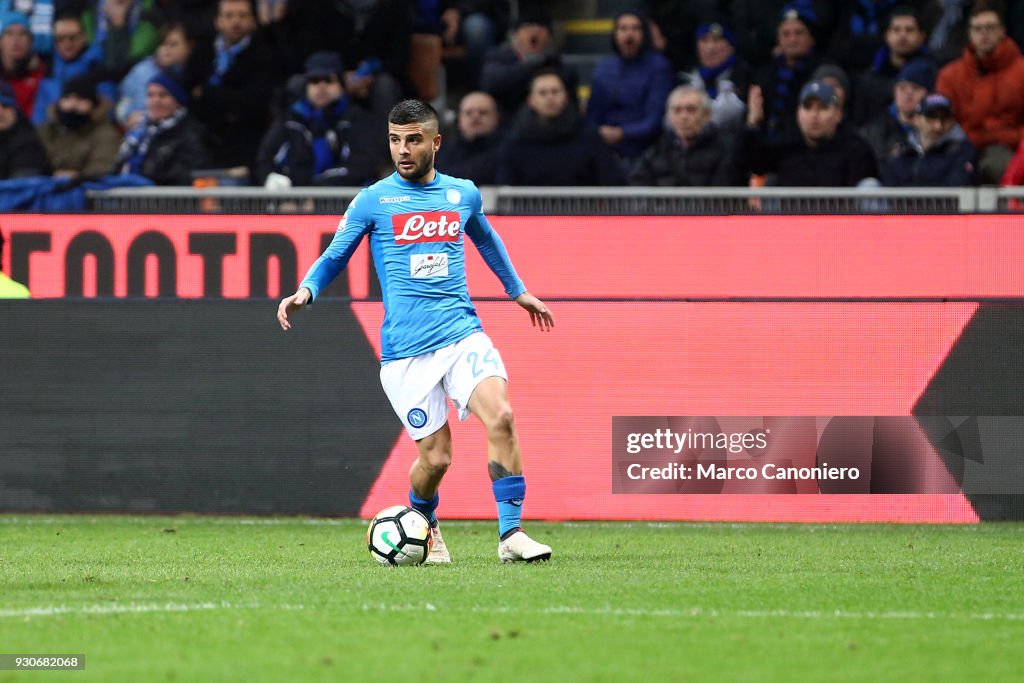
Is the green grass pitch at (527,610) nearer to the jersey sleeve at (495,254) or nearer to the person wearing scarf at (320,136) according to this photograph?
the jersey sleeve at (495,254)

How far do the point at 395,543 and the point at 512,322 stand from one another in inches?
139

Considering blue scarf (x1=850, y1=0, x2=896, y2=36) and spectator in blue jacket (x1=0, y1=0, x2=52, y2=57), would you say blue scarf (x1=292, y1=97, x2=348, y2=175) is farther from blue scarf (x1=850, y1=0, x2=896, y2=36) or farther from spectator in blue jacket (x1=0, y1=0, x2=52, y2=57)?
blue scarf (x1=850, y1=0, x2=896, y2=36)

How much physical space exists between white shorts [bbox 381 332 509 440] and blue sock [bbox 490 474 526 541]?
1.26 ft

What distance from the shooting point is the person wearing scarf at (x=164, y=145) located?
1523 cm

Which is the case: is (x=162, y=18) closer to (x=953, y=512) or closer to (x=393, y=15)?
(x=393, y=15)

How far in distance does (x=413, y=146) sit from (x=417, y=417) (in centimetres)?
131

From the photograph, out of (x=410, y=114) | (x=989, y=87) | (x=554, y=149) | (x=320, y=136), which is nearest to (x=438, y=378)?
(x=410, y=114)

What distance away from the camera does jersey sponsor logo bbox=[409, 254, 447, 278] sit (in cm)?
865

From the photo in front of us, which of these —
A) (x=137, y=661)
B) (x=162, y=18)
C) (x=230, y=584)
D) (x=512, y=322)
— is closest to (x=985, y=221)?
(x=512, y=322)

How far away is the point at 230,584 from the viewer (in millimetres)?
7762

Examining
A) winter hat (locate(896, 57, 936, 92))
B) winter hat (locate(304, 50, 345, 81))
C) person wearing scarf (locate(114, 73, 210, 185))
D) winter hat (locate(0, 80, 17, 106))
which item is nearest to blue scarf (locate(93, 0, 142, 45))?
winter hat (locate(0, 80, 17, 106))

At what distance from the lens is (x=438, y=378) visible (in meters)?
8.63

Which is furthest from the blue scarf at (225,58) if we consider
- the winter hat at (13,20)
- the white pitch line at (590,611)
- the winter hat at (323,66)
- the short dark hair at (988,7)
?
the white pitch line at (590,611)

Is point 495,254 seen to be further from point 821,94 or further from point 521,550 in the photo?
point 821,94
